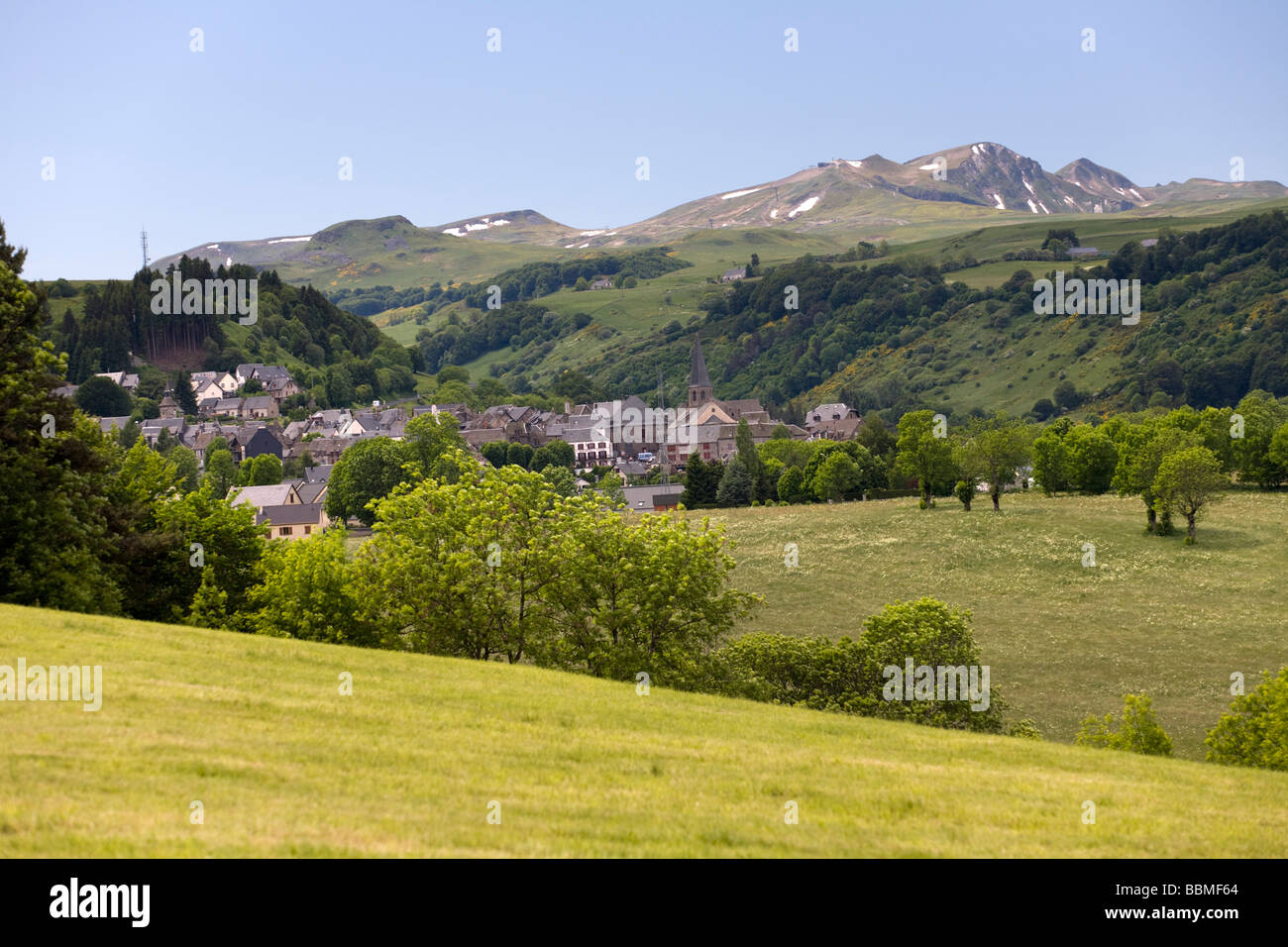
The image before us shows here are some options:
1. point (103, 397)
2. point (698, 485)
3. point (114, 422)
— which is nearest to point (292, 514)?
point (698, 485)

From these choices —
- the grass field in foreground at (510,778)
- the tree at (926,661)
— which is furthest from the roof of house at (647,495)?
the grass field in foreground at (510,778)

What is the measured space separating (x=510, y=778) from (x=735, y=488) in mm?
112806

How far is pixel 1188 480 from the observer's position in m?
81.9

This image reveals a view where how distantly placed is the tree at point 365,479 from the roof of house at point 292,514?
23.0 ft

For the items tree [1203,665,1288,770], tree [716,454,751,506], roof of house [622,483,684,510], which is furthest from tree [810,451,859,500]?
tree [1203,665,1288,770]

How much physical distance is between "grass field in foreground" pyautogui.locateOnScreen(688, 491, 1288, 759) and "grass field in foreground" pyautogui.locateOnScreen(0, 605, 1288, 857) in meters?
25.5

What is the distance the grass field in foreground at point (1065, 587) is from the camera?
177ft

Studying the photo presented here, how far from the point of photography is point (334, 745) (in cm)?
1766

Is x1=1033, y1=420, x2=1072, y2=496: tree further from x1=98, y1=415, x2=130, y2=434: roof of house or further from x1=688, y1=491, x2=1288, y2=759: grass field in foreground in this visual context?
x1=98, y1=415, x2=130, y2=434: roof of house

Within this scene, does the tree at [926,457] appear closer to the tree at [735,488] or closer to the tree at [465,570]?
the tree at [735,488]

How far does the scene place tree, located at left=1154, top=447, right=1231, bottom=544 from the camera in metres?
81.2

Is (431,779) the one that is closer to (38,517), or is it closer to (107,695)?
(107,695)
